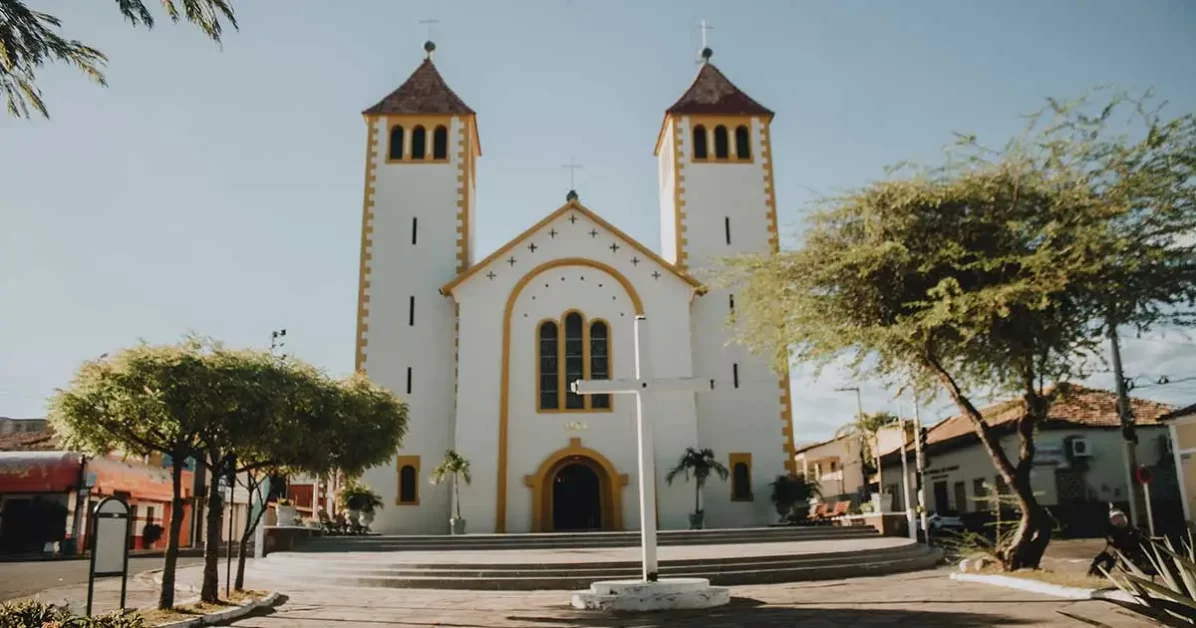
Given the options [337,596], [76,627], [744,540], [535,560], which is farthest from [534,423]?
[76,627]

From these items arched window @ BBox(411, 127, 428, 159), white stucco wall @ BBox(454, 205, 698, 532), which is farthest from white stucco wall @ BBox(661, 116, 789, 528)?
arched window @ BBox(411, 127, 428, 159)

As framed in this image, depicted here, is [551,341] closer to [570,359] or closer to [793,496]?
[570,359]

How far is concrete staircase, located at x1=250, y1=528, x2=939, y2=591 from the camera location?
51.6 feet

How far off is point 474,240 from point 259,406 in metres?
19.4

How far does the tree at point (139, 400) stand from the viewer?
10906mm

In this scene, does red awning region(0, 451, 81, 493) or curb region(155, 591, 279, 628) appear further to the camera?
red awning region(0, 451, 81, 493)

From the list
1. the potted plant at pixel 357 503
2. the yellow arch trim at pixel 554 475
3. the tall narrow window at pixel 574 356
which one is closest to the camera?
the potted plant at pixel 357 503

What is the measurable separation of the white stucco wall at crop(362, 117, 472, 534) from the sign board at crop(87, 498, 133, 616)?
15399mm

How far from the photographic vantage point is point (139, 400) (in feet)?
35.7

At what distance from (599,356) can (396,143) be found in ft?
31.9

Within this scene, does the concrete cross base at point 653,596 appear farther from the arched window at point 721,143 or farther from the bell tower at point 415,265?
the arched window at point 721,143

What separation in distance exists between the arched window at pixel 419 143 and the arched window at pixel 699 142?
8483 mm

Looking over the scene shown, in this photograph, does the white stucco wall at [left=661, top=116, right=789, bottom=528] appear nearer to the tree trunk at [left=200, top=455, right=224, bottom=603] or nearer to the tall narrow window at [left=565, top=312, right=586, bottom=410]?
the tall narrow window at [left=565, top=312, right=586, bottom=410]

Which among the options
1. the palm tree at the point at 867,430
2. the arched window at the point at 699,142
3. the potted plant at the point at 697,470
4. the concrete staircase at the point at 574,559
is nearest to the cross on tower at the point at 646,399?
the concrete staircase at the point at 574,559
